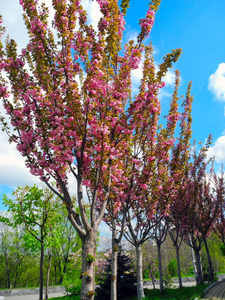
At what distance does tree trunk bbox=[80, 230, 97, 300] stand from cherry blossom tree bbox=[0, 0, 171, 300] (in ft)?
0.15

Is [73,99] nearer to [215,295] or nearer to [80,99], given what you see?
[80,99]

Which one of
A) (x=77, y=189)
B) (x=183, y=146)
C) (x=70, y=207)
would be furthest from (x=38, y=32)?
(x=183, y=146)

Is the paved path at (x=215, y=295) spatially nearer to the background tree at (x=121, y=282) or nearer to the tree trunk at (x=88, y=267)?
the background tree at (x=121, y=282)

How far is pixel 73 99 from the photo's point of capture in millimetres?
5723

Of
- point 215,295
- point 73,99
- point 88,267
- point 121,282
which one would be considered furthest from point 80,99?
point 121,282

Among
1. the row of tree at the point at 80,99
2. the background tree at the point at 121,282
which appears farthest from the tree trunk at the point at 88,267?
the background tree at the point at 121,282

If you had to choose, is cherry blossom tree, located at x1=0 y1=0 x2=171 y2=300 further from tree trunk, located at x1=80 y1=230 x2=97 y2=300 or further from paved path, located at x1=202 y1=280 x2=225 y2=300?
paved path, located at x1=202 y1=280 x2=225 y2=300

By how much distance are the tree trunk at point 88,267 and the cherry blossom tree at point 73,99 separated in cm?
5

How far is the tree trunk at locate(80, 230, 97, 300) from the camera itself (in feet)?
16.3

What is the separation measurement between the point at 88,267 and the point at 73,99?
12.8ft

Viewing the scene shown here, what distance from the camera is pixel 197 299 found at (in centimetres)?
808

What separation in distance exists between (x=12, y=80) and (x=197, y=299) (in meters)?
9.21

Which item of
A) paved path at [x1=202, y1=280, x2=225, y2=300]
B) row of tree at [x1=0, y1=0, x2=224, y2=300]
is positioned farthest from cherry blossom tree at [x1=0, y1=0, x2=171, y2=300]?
paved path at [x1=202, y1=280, x2=225, y2=300]

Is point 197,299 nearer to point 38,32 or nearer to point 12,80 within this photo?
point 12,80
